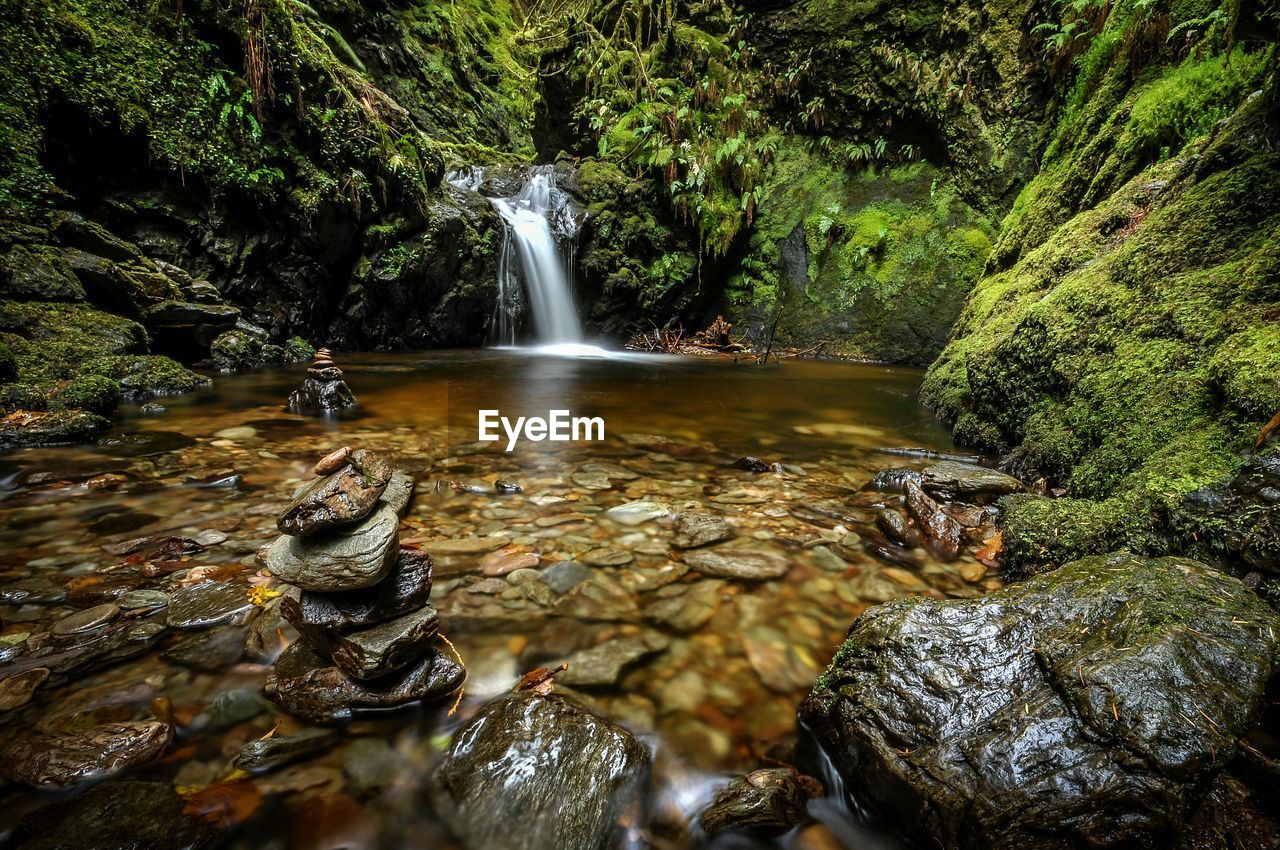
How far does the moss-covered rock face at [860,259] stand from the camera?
11.8 meters

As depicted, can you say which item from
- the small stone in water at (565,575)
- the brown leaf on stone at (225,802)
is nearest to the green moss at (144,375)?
the small stone in water at (565,575)

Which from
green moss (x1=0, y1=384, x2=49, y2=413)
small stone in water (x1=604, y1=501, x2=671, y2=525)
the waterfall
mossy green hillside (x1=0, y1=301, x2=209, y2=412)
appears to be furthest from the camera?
the waterfall

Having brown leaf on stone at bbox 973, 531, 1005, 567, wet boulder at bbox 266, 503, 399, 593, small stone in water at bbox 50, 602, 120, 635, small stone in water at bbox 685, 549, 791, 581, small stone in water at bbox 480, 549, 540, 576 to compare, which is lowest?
small stone in water at bbox 50, 602, 120, 635

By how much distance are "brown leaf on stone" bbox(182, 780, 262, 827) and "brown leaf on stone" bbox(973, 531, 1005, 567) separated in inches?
112

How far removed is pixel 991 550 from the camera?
8.17ft

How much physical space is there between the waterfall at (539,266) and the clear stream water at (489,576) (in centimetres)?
841

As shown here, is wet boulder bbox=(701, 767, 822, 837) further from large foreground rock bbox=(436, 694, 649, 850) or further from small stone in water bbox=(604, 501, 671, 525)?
small stone in water bbox=(604, 501, 671, 525)

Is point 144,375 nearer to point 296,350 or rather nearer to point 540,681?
point 296,350

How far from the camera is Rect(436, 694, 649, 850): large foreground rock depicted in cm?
117

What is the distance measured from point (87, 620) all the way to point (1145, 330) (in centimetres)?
516

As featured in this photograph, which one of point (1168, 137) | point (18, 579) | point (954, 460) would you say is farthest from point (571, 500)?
point (1168, 137)

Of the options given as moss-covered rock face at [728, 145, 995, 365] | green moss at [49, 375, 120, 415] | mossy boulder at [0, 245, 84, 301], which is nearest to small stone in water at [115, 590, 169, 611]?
green moss at [49, 375, 120, 415]

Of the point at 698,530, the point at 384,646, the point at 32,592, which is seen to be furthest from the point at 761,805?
the point at 32,592

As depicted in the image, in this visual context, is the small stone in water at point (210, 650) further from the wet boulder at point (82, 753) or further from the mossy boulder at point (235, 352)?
the mossy boulder at point (235, 352)
